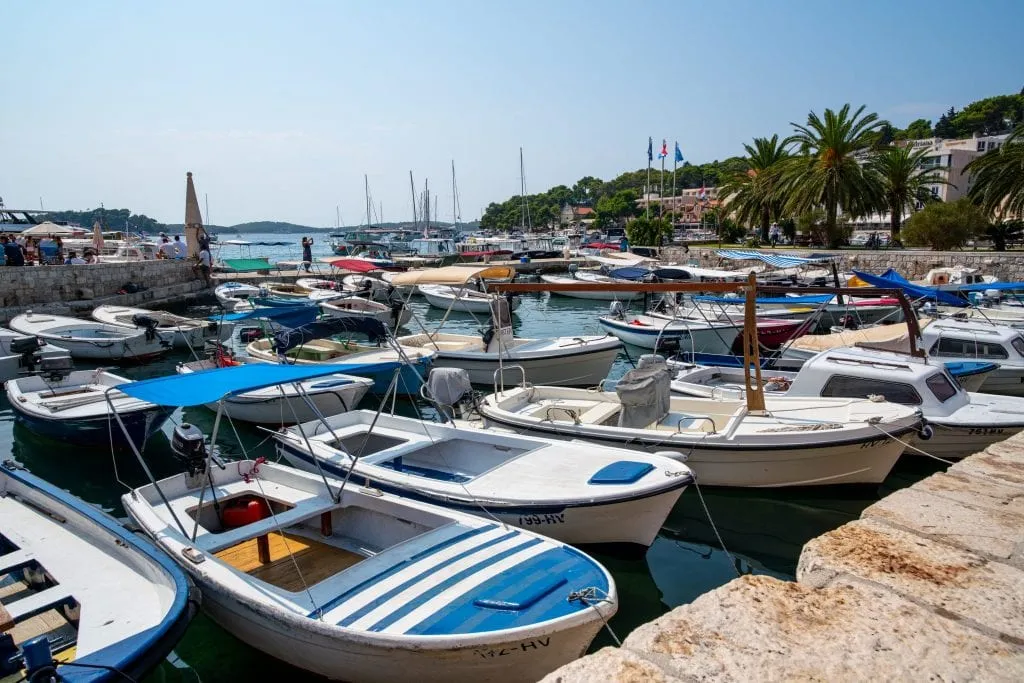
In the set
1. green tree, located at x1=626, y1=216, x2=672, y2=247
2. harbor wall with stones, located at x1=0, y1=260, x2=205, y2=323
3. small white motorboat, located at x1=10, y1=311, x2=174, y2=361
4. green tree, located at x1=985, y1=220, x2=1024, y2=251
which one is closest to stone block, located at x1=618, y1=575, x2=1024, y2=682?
small white motorboat, located at x1=10, y1=311, x2=174, y2=361

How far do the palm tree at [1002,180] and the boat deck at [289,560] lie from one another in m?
37.3

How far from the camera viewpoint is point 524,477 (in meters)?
8.46

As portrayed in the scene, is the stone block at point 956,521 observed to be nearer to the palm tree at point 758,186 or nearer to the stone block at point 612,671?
the stone block at point 612,671

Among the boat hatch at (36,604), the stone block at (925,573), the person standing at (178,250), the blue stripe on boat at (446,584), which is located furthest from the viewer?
the person standing at (178,250)

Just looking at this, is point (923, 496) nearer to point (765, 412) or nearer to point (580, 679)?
point (580, 679)

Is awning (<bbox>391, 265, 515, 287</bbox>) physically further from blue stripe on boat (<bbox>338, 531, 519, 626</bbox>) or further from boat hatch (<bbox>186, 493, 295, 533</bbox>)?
blue stripe on boat (<bbox>338, 531, 519, 626</bbox>)

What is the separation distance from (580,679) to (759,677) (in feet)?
2.00

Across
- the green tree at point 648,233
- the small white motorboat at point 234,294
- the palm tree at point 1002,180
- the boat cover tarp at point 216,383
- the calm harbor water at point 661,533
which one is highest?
the palm tree at point 1002,180

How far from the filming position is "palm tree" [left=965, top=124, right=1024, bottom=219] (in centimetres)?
3250

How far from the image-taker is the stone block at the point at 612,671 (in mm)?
2293

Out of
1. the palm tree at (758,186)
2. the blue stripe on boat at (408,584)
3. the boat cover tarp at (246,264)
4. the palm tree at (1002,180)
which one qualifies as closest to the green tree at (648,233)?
the palm tree at (758,186)

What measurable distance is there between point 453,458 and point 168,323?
16873 mm

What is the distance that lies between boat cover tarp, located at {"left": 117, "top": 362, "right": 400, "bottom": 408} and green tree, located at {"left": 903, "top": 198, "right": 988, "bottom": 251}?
124ft

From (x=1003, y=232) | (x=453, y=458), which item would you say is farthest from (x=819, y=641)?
(x=1003, y=232)
